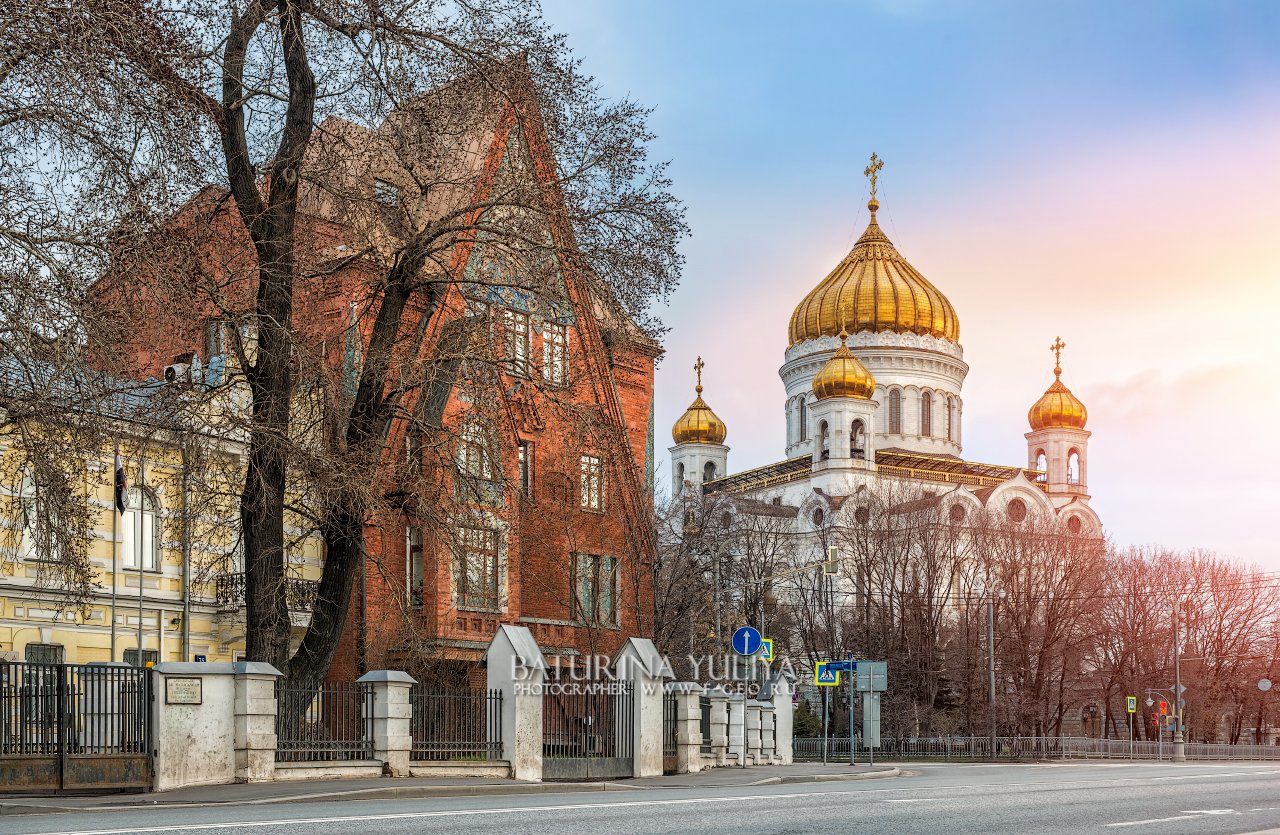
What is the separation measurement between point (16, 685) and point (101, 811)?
4020 millimetres

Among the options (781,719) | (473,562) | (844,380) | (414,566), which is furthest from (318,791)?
(844,380)

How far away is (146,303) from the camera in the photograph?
17281 millimetres

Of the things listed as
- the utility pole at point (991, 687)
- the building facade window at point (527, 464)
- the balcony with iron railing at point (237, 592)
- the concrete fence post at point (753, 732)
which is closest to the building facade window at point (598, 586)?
the building facade window at point (527, 464)

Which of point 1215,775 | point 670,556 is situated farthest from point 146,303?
point 670,556

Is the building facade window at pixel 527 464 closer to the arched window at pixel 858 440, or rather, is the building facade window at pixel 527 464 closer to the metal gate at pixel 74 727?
the metal gate at pixel 74 727

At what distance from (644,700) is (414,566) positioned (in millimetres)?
13660

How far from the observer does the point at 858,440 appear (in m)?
98.2

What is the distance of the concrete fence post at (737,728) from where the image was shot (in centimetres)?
3147

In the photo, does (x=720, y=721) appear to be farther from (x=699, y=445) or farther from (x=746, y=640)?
(x=699, y=445)

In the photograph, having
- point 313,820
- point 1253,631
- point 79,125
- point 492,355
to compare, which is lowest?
point 1253,631

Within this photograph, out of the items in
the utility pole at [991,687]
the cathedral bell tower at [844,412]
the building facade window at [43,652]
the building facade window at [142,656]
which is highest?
the cathedral bell tower at [844,412]

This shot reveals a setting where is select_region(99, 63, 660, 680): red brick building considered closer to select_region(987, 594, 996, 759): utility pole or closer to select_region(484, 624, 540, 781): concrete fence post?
select_region(484, 624, 540, 781): concrete fence post

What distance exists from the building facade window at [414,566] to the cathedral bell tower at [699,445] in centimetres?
7264

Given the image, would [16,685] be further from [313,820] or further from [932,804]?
[932,804]
